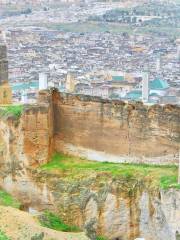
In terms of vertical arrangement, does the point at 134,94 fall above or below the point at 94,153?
below

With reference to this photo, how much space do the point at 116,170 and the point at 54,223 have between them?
184 centimetres

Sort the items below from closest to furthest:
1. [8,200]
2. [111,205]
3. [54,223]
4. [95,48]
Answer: [111,205] → [54,223] → [8,200] → [95,48]

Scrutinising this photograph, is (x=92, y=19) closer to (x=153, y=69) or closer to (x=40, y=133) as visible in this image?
(x=153, y=69)

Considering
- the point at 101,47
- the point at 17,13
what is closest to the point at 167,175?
the point at 101,47

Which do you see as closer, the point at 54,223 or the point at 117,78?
the point at 54,223

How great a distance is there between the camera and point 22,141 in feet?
59.7

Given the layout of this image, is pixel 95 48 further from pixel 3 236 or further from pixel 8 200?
pixel 3 236

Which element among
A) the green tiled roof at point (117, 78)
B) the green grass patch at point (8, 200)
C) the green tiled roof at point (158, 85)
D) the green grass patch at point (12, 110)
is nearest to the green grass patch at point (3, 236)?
the green grass patch at point (8, 200)

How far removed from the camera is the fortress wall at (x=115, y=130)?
17.4 meters

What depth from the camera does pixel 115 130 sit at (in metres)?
18.1

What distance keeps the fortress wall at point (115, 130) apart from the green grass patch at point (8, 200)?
72.3 inches

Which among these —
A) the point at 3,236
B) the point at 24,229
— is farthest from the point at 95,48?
the point at 3,236

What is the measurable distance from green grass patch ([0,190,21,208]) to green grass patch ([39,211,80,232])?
2.30 feet

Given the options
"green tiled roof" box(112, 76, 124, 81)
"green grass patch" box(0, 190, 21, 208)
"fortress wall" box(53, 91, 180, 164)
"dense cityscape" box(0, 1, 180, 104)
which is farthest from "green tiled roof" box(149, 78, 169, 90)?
Answer: "green grass patch" box(0, 190, 21, 208)
